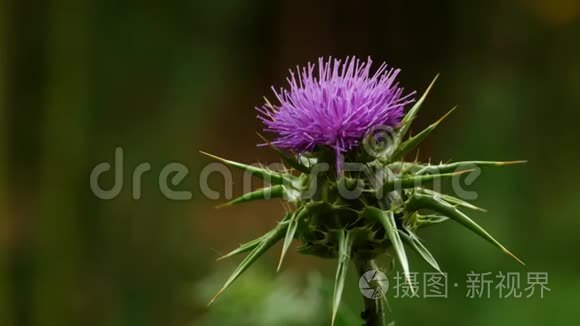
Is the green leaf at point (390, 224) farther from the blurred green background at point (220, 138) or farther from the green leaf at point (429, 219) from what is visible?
the blurred green background at point (220, 138)

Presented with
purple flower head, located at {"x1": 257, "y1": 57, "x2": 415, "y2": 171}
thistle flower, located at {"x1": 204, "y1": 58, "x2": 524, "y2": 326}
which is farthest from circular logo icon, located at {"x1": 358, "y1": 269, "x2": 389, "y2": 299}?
purple flower head, located at {"x1": 257, "y1": 57, "x2": 415, "y2": 171}

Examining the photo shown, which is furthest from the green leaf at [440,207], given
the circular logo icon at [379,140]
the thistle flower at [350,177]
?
the circular logo icon at [379,140]

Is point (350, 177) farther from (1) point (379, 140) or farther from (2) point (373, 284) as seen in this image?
(2) point (373, 284)

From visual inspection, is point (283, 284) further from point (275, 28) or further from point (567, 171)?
point (275, 28)

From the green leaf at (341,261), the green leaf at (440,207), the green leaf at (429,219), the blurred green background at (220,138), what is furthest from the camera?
the blurred green background at (220,138)

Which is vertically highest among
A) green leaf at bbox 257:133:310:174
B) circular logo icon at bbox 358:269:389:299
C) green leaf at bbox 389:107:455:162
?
green leaf at bbox 389:107:455:162

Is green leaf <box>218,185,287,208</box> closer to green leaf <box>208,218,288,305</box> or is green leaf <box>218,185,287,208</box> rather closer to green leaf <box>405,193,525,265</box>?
green leaf <box>208,218,288,305</box>
